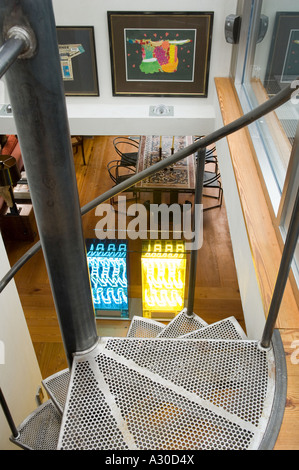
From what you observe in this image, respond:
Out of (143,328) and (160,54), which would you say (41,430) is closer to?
(143,328)

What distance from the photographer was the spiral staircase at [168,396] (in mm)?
1336

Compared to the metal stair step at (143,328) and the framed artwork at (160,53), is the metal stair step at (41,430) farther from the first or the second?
the framed artwork at (160,53)

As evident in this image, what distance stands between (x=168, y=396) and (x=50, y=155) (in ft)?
2.98

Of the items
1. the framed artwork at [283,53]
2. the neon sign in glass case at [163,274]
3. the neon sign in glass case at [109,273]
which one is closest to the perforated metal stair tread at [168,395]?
the framed artwork at [283,53]

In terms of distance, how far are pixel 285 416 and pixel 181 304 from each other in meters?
3.25

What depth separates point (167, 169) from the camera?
6.27m

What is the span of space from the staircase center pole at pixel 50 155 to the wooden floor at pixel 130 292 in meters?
3.99

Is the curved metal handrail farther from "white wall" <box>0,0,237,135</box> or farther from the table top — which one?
the table top

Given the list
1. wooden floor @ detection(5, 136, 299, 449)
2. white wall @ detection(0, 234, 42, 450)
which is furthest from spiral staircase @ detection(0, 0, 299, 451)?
wooden floor @ detection(5, 136, 299, 449)

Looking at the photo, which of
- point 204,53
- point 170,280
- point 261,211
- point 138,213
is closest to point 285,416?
point 261,211

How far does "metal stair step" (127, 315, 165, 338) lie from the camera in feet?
11.0

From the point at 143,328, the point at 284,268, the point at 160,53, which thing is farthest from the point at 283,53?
the point at 284,268

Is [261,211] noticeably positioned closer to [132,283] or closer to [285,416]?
[285,416]

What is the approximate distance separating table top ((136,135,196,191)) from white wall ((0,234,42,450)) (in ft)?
9.57
